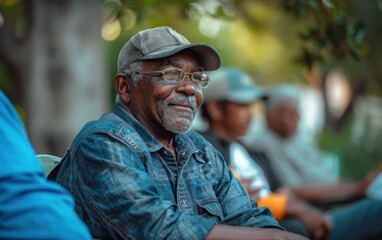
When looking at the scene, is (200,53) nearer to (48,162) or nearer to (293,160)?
(48,162)

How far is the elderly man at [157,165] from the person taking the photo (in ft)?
9.78

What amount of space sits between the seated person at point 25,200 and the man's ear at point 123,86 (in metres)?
0.95

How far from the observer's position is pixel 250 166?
5719mm

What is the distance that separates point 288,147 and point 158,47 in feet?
14.8

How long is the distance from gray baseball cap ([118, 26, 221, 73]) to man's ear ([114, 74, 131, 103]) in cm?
4

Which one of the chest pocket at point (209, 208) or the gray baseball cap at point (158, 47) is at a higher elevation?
the gray baseball cap at point (158, 47)

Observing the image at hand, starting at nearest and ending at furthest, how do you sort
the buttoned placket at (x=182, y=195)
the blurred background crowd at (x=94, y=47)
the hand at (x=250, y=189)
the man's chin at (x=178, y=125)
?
the buttoned placket at (x=182, y=195), the man's chin at (x=178, y=125), the blurred background crowd at (x=94, y=47), the hand at (x=250, y=189)

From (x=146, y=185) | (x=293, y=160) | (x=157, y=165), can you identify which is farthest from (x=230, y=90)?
(x=146, y=185)

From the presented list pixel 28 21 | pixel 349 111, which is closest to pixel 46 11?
pixel 28 21

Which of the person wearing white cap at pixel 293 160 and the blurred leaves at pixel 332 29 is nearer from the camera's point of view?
the blurred leaves at pixel 332 29

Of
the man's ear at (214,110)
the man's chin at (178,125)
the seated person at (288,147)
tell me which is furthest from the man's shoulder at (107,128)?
the seated person at (288,147)

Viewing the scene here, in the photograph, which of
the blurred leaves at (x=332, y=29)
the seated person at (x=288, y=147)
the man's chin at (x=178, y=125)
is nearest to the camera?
the man's chin at (x=178, y=125)

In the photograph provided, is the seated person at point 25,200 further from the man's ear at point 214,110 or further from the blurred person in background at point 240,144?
the man's ear at point 214,110

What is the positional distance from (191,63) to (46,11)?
13.8ft
